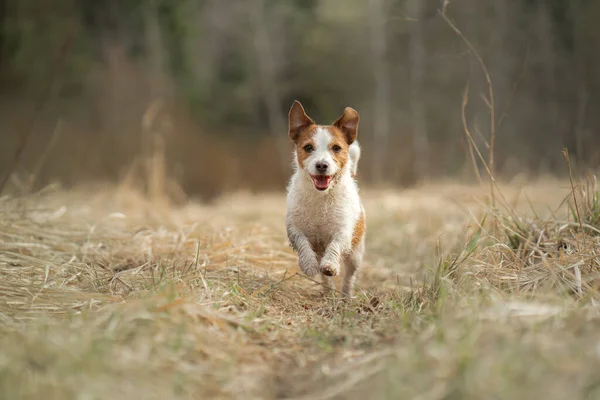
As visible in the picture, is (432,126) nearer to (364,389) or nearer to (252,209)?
(252,209)

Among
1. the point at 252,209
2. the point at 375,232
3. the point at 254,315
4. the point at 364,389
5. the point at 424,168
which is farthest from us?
the point at 424,168

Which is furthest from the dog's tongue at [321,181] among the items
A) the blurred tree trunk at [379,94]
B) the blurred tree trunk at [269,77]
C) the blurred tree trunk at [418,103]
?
Answer: the blurred tree trunk at [269,77]

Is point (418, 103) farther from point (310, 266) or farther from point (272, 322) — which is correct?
point (272, 322)

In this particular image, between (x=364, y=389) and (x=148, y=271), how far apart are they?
2069mm

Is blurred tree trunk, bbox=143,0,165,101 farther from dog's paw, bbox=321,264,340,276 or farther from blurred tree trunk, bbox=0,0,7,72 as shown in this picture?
dog's paw, bbox=321,264,340,276

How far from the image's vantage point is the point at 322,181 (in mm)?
3760

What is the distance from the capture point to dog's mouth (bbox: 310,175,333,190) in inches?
147

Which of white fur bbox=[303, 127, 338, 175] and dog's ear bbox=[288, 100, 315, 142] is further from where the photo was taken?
dog's ear bbox=[288, 100, 315, 142]

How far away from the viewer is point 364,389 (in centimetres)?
197

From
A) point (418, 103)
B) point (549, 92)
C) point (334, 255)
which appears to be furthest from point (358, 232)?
point (418, 103)

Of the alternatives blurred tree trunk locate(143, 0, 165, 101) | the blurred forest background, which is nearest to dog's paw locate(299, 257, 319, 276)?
the blurred forest background

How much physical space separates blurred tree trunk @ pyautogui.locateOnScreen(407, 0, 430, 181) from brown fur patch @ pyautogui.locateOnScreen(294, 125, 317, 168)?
10.3 metres

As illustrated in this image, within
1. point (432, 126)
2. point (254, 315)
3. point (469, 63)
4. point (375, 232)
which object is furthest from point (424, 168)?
point (254, 315)

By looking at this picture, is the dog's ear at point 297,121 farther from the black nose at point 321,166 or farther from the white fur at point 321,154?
the black nose at point 321,166
